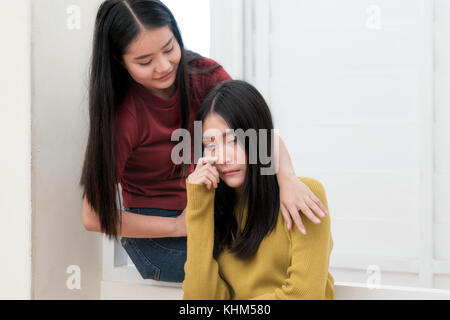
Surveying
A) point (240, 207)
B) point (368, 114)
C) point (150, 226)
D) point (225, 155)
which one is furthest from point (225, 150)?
point (368, 114)

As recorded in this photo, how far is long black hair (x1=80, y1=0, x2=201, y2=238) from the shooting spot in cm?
100

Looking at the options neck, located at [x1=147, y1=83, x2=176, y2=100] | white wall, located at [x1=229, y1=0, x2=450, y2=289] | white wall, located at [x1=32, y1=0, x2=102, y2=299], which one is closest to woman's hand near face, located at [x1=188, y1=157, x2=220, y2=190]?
neck, located at [x1=147, y1=83, x2=176, y2=100]

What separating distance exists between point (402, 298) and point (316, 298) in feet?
0.83

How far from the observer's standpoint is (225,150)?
940 millimetres

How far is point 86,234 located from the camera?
1.29 m

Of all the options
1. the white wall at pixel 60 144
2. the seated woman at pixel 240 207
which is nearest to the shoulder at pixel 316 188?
the seated woman at pixel 240 207

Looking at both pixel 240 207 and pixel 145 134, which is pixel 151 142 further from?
pixel 240 207

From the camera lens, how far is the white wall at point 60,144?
111 cm

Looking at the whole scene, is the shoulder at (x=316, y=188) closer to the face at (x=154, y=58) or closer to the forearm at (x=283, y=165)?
the forearm at (x=283, y=165)

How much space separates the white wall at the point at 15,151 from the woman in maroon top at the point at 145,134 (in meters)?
0.16

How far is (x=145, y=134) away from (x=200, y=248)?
375 millimetres

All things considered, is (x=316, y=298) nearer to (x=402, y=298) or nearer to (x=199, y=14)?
(x=402, y=298)

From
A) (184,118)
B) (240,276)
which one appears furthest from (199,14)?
(240,276)

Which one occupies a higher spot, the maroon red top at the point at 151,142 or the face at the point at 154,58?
the face at the point at 154,58
